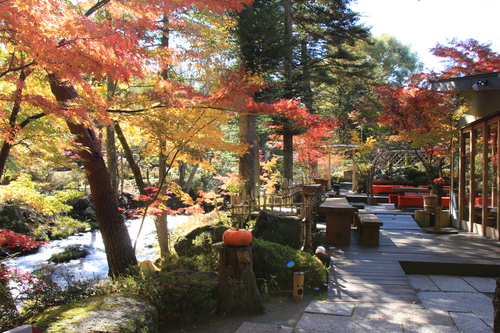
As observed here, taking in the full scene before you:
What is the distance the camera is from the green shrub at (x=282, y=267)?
576 centimetres

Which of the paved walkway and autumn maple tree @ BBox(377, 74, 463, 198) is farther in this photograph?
autumn maple tree @ BBox(377, 74, 463, 198)

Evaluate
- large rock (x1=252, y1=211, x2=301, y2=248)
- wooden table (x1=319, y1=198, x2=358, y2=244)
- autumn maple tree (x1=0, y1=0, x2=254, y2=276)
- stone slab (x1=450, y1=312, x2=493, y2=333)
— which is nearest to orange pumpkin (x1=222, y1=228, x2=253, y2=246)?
autumn maple tree (x1=0, y1=0, x2=254, y2=276)

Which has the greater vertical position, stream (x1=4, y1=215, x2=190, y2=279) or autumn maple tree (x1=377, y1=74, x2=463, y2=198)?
autumn maple tree (x1=377, y1=74, x2=463, y2=198)

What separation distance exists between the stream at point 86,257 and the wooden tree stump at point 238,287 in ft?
21.6

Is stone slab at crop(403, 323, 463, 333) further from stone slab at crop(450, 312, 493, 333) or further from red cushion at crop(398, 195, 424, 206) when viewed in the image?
red cushion at crop(398, 195, 424, 206)

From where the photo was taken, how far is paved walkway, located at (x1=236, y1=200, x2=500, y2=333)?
156 inches

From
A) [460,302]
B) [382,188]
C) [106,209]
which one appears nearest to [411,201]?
[382,188]

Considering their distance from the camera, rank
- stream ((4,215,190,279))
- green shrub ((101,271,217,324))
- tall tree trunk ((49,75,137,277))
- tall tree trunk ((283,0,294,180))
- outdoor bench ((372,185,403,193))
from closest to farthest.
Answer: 1. green shrub ((101,271,217,324))
2. tall tree trunk ((49,75,137,277))
3. stream ((4,215,190,279))
4. tall tree trunk ((283,0,294,180))
5. outdoor bench ((372,185,403,193))

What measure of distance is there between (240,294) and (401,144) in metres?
20.8

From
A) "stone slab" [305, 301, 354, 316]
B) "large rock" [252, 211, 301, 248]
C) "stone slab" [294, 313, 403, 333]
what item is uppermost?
"large rock" [252, 211, 301, 248]

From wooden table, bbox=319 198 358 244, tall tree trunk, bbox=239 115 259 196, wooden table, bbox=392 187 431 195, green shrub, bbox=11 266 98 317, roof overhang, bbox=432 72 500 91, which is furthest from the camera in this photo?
wooden table, bbox=392 187 431 195

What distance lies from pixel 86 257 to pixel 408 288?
37.7 feet

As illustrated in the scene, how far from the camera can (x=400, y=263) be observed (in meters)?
6.48

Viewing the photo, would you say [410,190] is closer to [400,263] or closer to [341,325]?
[400,263]
